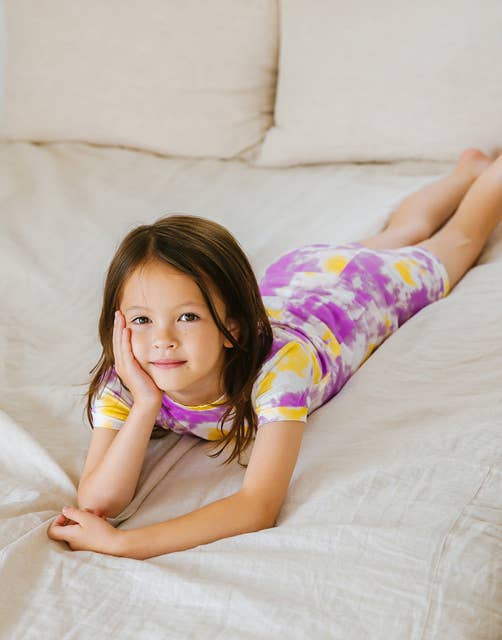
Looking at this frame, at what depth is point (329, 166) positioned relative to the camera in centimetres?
215

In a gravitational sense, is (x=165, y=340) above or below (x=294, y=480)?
above

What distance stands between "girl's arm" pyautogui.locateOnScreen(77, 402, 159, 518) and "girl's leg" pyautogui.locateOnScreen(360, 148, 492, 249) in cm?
69

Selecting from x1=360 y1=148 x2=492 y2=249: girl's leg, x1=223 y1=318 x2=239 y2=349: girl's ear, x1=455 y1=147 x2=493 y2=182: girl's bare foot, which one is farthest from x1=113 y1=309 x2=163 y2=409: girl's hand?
x1=455 y1=147 x2=493 y2=182: girl's bare foot

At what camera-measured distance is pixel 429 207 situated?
1.78 metres

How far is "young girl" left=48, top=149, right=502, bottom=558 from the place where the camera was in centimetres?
105

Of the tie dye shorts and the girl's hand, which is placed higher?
the girl's hand

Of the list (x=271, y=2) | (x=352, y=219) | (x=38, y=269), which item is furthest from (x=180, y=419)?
(x=271, y=2)

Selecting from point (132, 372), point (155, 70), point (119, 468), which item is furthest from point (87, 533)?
point (155, 70)

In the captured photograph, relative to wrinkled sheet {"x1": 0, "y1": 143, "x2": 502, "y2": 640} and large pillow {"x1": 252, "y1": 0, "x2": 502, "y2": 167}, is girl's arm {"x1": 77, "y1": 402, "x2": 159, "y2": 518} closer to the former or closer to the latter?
wrinkled sheet {"x1": 0, "y1": 143, "x2": 502, "y2": 640}

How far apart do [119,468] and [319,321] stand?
42 centimetres

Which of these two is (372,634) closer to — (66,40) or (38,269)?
(38,269)

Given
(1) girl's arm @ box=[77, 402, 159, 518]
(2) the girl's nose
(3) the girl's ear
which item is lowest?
(1) girl's arm @ box=[77, 402, 159, 518]

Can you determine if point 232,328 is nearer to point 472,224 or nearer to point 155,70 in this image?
point 472,224

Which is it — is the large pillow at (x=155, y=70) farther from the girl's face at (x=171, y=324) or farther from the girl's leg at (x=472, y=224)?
the girl's face at (x=171, y=324)
